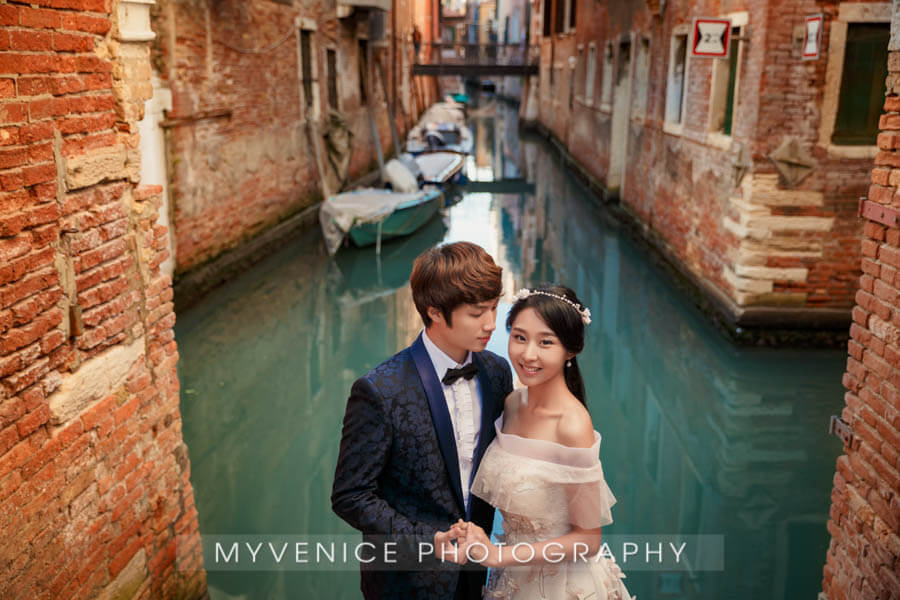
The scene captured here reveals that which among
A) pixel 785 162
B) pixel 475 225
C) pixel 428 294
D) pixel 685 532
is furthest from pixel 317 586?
pixel 475 225

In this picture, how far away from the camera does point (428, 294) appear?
1.85 m

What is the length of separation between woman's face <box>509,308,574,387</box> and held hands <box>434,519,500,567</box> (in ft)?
1.22

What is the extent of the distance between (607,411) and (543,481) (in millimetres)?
3796

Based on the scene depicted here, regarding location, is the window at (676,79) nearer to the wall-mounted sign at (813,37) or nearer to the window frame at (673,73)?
the window frame at (673,73)

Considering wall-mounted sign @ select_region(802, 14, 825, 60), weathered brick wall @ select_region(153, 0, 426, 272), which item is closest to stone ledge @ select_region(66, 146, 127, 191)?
weathered brick wall @ select_region(153, 0, 426, 272)

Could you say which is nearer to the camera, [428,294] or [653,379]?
[428,294]

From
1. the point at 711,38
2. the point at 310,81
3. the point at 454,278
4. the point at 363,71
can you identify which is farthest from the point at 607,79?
the point at 454,278

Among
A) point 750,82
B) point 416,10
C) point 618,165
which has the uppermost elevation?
point 416,10

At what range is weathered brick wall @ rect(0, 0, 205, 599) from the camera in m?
2.07

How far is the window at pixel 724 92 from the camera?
7602 millimetres

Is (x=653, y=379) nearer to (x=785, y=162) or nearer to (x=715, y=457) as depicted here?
(x=715, y=457)

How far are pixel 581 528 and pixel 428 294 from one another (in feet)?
2.25

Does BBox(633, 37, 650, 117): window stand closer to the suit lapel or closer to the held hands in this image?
the suit lapel

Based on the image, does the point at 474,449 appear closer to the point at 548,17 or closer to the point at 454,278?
the point at 454,278
